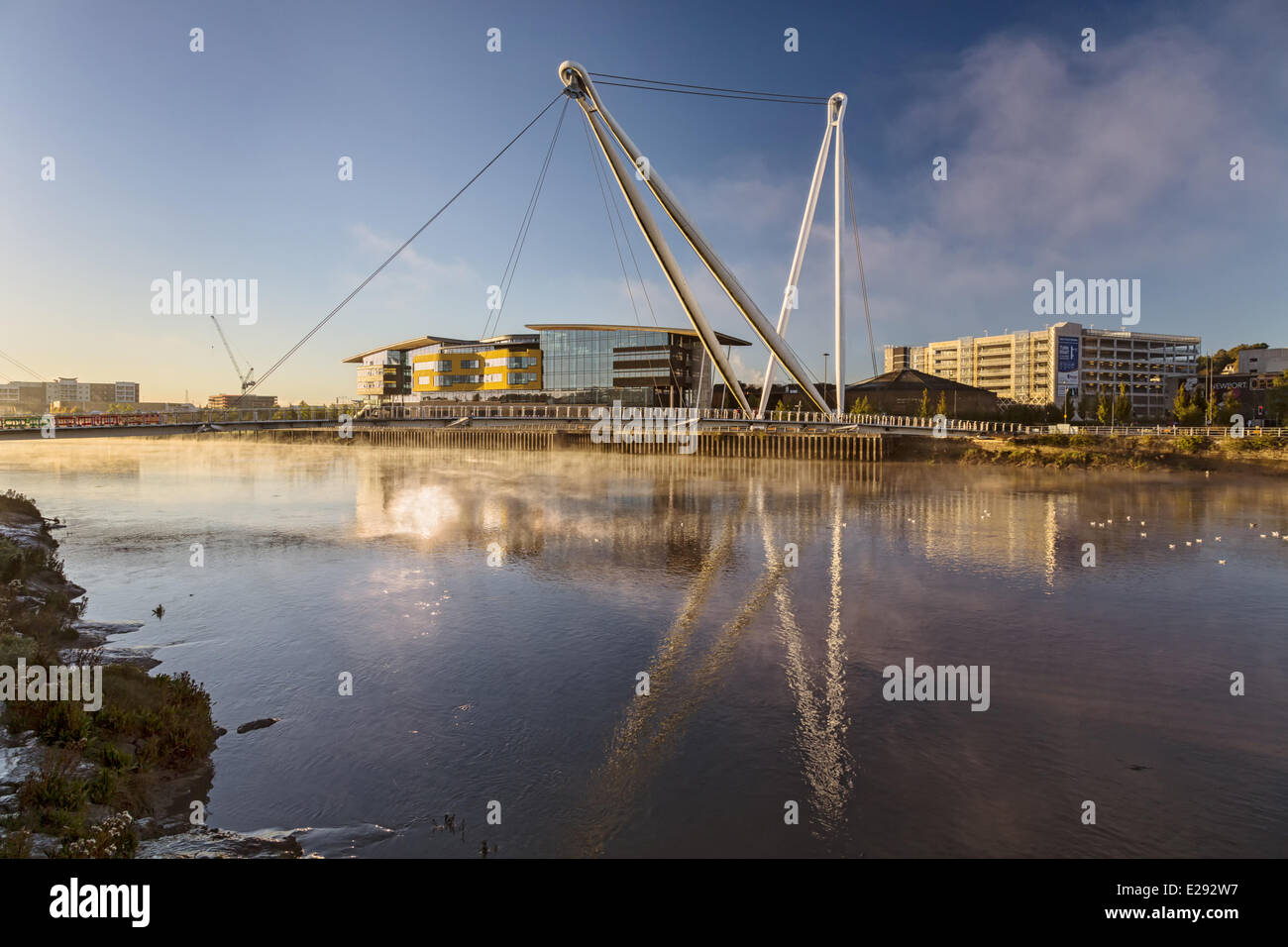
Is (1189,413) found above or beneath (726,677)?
above

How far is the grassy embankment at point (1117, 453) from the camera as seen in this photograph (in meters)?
68.9

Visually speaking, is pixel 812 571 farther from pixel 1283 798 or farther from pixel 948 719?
pixel 1283 798

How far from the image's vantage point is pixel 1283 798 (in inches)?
471

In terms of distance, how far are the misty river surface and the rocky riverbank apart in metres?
0.64

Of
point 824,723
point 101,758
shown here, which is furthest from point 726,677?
point 101,758

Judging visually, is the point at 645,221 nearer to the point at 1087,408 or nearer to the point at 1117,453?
the point at 1117,453

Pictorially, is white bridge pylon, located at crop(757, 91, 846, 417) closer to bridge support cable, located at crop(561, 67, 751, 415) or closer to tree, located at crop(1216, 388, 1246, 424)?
bridge support cable, located at crop(561, 67, 751, 415)

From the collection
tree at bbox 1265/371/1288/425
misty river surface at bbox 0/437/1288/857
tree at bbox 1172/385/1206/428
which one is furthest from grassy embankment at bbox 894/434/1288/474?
misty river surface at bbox 0/437/1288/857

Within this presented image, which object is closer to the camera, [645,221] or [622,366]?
[645,221]

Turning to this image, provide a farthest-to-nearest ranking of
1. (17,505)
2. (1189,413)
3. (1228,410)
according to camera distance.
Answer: (1228,410)
(1189,413)
(17,505)

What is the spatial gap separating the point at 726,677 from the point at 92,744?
12.7m

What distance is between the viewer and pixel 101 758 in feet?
37.4
